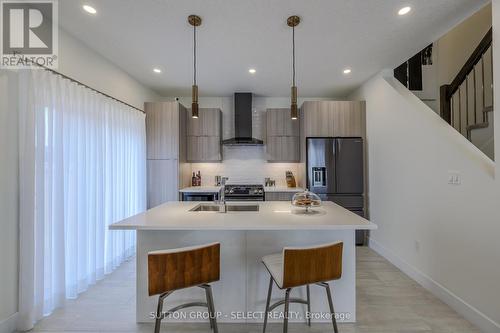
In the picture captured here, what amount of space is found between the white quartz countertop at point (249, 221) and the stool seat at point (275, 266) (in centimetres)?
30

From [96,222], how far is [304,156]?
10.7ft

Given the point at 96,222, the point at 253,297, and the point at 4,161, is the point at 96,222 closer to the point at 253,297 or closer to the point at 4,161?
the point at 4,161

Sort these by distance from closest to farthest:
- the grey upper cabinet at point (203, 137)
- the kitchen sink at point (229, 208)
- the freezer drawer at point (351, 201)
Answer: the kitchen sink at point (229, 208) < the freezer drawer at point (351, 201) < the grey upper cabinet at point (203, 137)

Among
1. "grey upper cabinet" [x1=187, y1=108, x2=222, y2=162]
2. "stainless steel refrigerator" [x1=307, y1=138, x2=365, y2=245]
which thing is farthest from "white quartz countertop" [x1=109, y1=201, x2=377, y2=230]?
"grey upper cabinet" [x1=187, y1=108, x2=222, y2=162]

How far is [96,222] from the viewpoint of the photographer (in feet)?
9.64

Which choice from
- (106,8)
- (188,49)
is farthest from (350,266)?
(106,8)

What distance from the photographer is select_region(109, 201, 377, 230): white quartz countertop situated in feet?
6.26

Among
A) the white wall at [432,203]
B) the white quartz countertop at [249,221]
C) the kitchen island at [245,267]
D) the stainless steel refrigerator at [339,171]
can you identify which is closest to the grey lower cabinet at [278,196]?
the stainless steel refrigerator at [339,171]

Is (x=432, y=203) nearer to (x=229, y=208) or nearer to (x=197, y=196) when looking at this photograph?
(x=229, y=208)

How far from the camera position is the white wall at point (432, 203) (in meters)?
2.08

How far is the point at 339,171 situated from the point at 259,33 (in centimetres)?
259

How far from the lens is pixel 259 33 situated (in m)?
2.66

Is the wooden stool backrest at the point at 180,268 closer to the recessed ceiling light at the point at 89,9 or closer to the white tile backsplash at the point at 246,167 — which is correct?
the recessed ceiling light at the point at 89,9

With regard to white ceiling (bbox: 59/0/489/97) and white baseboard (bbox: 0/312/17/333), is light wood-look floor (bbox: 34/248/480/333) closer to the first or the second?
white baseboard (bbox: 0/312/17/333)
